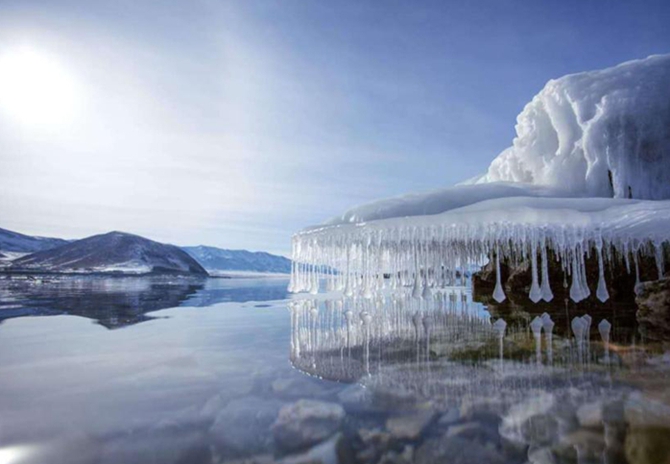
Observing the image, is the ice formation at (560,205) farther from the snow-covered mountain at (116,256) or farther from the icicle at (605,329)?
the snow-covered mountain at (116,256)

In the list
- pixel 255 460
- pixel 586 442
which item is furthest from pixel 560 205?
pixel 255 460

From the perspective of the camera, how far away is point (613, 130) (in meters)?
11.7

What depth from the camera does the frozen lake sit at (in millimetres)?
2789

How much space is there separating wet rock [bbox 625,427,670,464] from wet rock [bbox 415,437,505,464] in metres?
0.84

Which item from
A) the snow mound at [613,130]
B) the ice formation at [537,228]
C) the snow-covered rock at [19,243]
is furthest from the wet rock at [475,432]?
the snow-covered rock at [19,243]

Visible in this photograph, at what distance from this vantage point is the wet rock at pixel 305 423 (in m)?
2.95

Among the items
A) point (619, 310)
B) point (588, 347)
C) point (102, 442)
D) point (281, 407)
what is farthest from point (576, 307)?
point (102, 442)

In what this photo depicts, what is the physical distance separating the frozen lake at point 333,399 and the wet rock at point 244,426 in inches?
0.6

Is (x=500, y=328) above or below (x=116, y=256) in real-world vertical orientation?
below

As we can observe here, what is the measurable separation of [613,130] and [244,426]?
13253mm

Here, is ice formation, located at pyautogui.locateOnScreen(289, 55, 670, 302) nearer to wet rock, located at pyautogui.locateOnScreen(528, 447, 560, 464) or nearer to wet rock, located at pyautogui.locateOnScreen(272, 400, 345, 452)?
wet rock, located at pyautogui.locateOnScreen(272, 400, 345, 452)

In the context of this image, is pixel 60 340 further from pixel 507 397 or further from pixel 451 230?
pixel 451 230

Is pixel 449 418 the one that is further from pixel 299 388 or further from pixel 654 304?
pixel 654 304

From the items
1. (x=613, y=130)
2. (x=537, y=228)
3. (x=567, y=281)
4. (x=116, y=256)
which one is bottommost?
(x=567, y=281)
